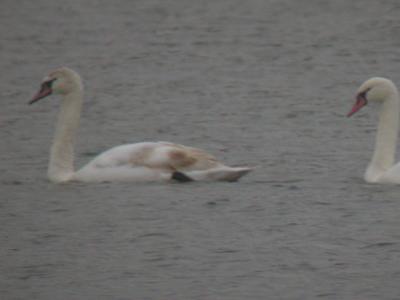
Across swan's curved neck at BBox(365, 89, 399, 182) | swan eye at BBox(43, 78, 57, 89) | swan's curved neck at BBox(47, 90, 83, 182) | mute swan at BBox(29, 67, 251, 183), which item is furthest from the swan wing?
swan eye at BBox(43, 78, 57, 89)

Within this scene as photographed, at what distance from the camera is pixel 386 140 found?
16188 millimetres

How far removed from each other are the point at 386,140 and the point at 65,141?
260cm

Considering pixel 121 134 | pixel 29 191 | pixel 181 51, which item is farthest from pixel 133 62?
pixel 29 191

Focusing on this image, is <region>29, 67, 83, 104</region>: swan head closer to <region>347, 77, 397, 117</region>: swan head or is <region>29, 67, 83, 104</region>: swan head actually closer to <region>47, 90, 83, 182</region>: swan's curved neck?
<region>47, 90, 83, 182</region>: swan's curved neck

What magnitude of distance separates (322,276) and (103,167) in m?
3.36

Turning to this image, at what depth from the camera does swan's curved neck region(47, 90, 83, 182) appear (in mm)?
16109

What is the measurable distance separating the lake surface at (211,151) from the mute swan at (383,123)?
0.23 meters

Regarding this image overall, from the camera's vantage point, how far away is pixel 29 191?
51.7 ft

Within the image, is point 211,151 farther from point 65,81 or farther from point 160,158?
point 160,158

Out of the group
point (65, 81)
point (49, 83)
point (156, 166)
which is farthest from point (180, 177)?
point (49, 83)

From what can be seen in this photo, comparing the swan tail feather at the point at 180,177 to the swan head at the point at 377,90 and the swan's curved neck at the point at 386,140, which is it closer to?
the swan's curved neck at the point at 386,140

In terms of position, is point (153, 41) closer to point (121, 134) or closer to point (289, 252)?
point (121, 134)

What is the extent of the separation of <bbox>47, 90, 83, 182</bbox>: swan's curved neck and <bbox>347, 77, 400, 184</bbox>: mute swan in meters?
2.27

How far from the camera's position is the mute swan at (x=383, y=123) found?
52.2ft
